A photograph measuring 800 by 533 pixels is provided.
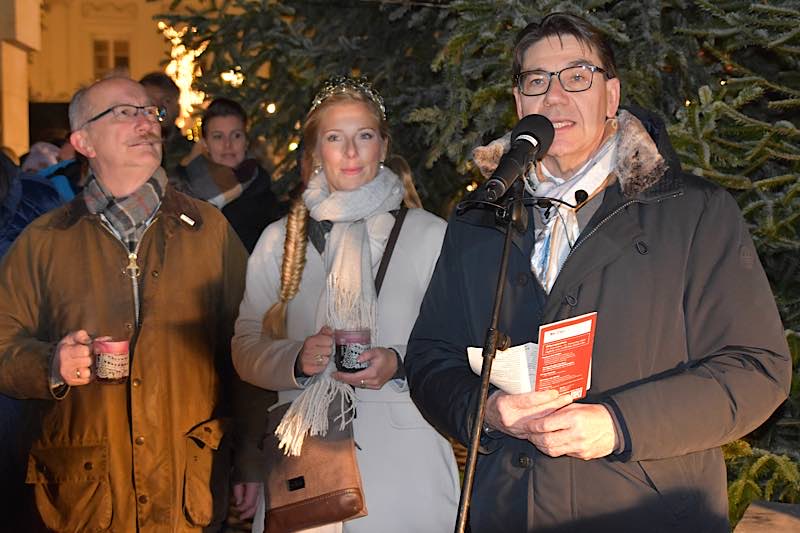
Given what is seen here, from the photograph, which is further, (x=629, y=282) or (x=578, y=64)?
(x=578, y=64)

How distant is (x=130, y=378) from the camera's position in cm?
430

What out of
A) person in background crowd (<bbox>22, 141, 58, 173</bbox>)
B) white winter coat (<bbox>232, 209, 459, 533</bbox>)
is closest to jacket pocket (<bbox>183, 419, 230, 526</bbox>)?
white winter coat (<bbox>232, 209, 459, 533</bbox>)

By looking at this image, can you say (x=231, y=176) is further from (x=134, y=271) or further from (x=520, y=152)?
(x=520, y=152)

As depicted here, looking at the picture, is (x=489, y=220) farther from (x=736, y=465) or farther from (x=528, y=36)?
(x=736, y=465)

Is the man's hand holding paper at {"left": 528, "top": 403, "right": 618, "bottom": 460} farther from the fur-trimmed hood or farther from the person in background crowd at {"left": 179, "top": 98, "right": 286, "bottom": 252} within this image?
the person in background crowd at {"left": 179, "top": 98, "right": 286, "bottom": 252}

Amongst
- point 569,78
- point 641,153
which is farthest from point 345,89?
point 641,153

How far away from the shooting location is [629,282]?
3.01 meters

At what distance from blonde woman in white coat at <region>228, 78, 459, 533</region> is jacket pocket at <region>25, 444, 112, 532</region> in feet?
2.07

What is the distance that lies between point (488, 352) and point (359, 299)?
1.49 meters

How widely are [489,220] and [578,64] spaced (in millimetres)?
544

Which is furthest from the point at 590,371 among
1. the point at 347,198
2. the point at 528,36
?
the point at 347,198

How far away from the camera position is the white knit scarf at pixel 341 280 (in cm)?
393

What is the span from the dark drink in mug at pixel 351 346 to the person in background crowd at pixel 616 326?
0.40 meters

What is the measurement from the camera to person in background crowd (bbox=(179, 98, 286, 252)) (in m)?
6.90
